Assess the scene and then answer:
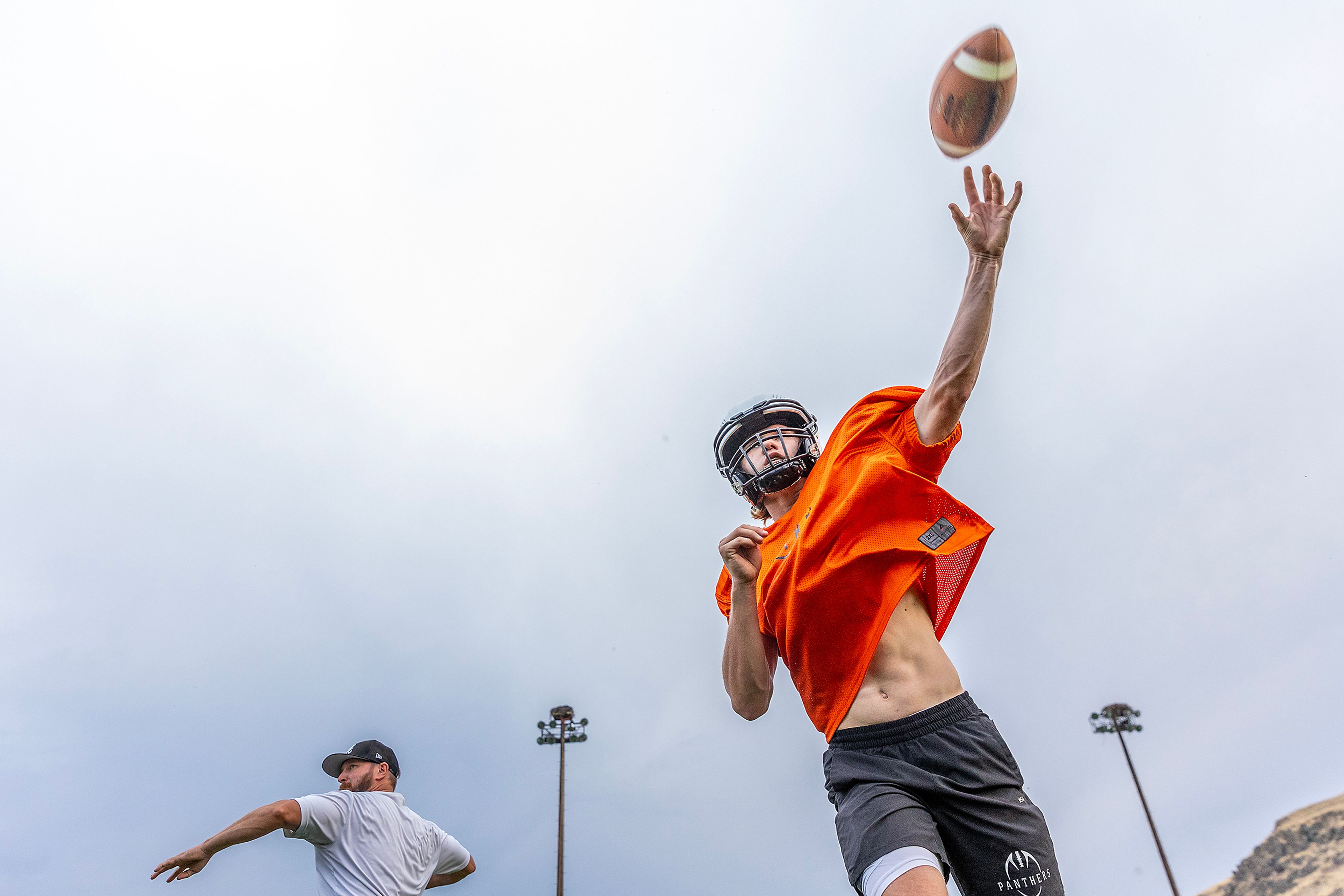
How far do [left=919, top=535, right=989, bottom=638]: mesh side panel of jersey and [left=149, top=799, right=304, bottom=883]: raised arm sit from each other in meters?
4.41

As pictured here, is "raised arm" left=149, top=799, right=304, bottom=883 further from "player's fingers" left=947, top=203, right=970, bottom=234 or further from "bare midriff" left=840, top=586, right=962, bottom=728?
"player's fingers" left=947, top=203, right=970, bottom=234

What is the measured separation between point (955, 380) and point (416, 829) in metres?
5.46

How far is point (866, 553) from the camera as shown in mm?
2898

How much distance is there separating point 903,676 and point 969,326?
1362 millimetres

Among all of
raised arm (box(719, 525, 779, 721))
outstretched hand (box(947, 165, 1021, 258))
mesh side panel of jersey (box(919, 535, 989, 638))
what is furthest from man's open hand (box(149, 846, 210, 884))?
outstretched hand (box(947, 165, 1021, 258))

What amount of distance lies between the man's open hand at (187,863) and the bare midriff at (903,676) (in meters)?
4.03

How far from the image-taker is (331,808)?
5367mm

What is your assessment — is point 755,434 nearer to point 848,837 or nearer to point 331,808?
point 848,837

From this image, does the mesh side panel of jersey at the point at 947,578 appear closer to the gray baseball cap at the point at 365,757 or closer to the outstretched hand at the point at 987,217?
the outstretched hand at the point at 987,217

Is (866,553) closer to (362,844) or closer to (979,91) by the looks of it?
(979,91)

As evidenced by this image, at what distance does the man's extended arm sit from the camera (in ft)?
21.0

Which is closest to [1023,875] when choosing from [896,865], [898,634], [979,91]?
[896,865]

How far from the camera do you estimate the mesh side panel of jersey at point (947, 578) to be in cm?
308

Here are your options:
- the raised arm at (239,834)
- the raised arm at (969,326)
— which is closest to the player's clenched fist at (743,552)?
the raised arm at (969,326)
